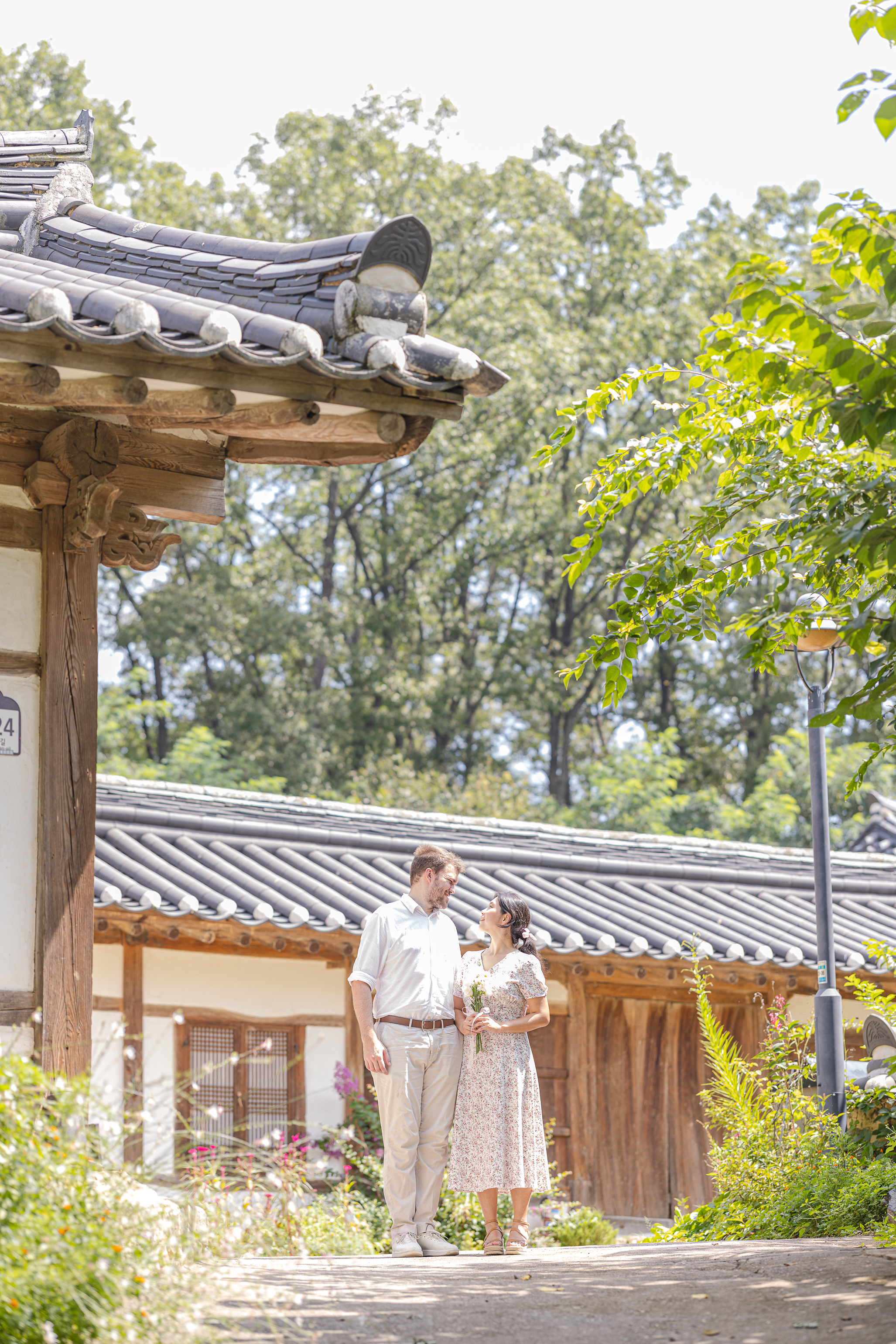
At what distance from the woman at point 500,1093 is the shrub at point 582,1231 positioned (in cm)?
343

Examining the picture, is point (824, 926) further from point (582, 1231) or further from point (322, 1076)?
point (322, 1076)

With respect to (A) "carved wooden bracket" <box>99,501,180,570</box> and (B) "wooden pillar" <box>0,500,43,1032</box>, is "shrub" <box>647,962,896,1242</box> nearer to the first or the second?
(B) "wooden pillar" <box>0,500,43,1032</box>

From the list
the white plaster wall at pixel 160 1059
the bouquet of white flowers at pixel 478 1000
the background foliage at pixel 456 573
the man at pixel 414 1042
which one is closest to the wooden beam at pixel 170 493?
the man at pixel 414 1042

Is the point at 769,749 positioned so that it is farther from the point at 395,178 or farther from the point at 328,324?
the point at 328,324

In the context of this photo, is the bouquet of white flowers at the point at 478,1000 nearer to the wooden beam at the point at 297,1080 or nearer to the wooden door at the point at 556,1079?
the wooden beam at the point at 297,1080

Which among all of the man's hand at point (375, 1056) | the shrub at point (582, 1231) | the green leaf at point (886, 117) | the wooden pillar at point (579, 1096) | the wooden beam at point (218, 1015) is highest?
the green leaf at point (886, 117)

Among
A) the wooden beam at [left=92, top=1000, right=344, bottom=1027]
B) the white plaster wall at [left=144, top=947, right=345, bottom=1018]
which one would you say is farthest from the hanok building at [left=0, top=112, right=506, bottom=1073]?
the white plaster wall at [left=144, top=947, right=345, bottom=1018]

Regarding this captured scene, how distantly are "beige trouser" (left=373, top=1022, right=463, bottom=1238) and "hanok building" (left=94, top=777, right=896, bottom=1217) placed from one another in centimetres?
296

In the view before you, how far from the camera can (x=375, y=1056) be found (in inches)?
212

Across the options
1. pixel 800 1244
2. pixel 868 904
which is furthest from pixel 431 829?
pixel 800 1244

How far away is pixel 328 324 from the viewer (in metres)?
4.04

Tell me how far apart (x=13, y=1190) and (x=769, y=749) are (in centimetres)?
2369

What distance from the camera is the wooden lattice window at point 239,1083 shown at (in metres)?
9.34

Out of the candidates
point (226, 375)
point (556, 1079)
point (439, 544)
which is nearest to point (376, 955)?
point (226, 375)
